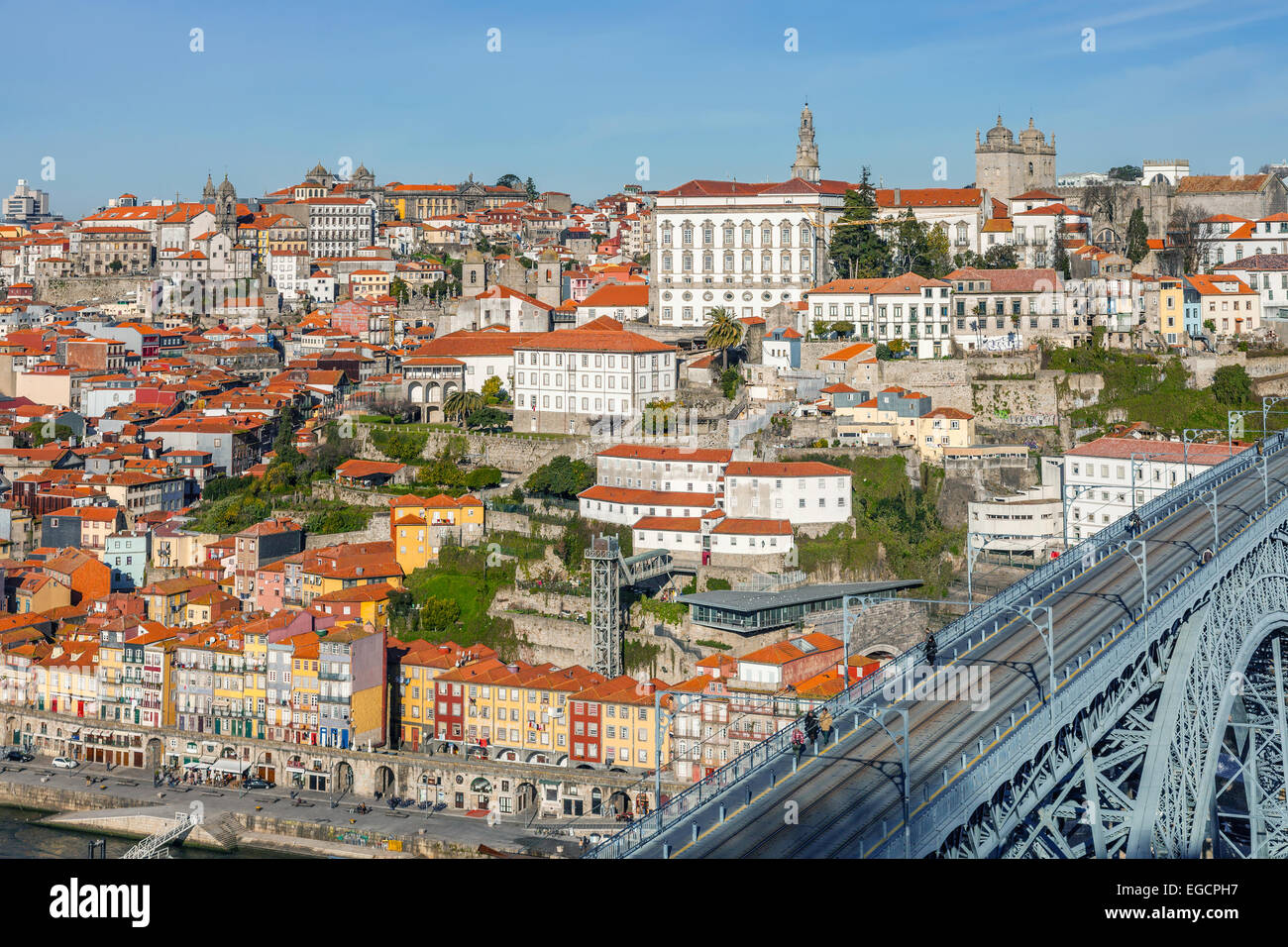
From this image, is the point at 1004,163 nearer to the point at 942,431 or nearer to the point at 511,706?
the point at 942,431

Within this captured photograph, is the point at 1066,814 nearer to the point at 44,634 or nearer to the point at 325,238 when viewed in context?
the point at 44,634

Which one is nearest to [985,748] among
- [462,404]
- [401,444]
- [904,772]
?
[904,772]

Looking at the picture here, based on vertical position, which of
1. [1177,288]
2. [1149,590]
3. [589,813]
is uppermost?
[1177,288]

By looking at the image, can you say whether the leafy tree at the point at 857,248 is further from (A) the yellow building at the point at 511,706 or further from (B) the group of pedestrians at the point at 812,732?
(B) the group of pedestrians at the point at 812,732

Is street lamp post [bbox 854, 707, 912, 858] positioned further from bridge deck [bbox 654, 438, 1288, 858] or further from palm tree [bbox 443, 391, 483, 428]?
palm tree [bbox 443, 391, 483, 428]

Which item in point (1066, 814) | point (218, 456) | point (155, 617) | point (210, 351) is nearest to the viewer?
point (1066, 814)
